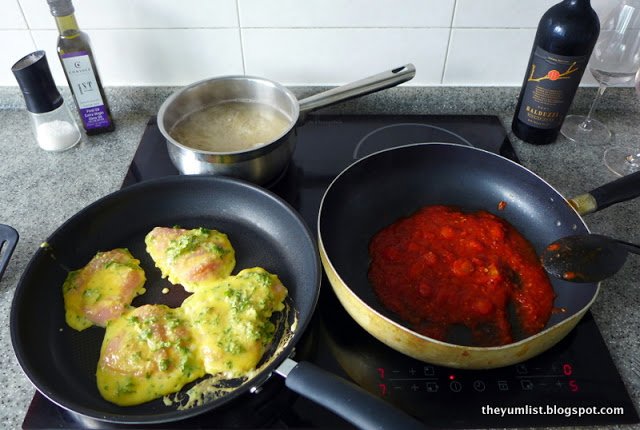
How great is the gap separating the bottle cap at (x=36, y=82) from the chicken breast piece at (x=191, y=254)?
36 cm

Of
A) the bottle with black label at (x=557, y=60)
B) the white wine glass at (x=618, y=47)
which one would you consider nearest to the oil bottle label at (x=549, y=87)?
the bottle with black label at (x=557, y=60)

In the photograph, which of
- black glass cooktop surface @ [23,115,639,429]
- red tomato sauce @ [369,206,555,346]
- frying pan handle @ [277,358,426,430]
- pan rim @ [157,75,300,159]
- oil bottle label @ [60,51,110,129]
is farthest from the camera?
oil bottle label @ [60,51,110,129]

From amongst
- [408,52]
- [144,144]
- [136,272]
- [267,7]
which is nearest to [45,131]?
[144,144]

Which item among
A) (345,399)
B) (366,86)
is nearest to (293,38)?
(366,86)

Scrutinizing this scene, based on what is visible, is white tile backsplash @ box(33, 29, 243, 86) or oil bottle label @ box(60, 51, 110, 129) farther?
white tile backsplash @ box(33, 29, 243, 86)

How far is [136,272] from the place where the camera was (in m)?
A: 0.84

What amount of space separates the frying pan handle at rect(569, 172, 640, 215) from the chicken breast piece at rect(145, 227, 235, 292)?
63cm

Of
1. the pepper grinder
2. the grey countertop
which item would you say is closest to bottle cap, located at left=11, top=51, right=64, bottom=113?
the pepper grinder

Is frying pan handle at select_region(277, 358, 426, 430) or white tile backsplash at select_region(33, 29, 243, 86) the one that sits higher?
white tile backsplash at select_region(33, 29, 243, 86)

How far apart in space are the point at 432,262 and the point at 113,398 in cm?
54

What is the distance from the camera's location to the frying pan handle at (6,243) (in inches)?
32.0

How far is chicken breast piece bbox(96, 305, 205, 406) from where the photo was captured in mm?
679

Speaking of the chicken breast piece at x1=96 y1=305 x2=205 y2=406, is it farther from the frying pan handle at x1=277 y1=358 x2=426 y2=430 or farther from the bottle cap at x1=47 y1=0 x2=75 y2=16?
the bottle cap at x1=47 y1=0 x2=75 y2=16

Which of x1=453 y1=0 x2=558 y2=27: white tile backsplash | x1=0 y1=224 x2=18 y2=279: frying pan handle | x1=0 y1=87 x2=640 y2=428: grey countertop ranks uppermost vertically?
x1=453 y1=0 x2=558 y2=27: white tile backsplash
